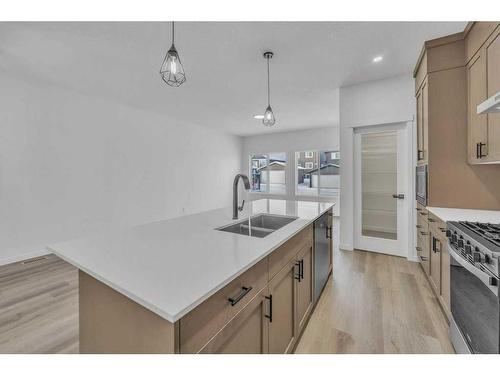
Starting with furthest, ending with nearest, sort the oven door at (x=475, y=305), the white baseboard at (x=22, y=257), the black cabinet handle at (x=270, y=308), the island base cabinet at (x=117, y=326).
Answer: the white baseboard at (x=22, y=257), the black cabinet handle at (x=270, y=308), the oven door at (x=475, y=305), the island base cabinet at (x=117, y=326)

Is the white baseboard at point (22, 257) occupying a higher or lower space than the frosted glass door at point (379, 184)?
lower

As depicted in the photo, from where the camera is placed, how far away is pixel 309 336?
1.73 metres

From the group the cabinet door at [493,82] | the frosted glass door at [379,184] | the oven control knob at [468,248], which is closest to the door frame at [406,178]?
the frosted glass door at [379,184]

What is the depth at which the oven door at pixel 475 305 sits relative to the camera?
1.06m

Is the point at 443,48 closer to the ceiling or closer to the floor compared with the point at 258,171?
closer to the ceiling

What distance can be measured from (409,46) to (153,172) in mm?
4701

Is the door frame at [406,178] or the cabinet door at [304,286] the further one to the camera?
the door frame at [406,178]

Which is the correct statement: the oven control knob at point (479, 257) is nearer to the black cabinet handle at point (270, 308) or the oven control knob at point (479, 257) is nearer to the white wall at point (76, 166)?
the black cabinet handle at point (270, 308)

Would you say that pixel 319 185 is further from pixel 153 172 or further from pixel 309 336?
pixel 309 336

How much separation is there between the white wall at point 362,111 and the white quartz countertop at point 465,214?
1268 mm

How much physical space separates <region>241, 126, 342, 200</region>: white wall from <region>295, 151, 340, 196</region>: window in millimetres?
188

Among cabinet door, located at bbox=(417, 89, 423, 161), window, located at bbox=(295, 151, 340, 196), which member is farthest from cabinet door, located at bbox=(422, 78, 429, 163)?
window, located at bbox=(295, 151, 340, 196)

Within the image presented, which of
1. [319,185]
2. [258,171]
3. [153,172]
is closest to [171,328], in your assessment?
[153,172]

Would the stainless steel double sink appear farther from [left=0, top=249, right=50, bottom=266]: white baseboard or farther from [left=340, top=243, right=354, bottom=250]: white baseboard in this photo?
[left=0, top=249, right=50, bottom=266]: white baseboard
